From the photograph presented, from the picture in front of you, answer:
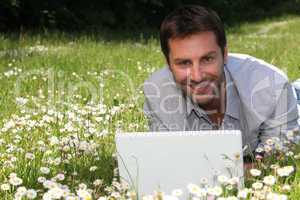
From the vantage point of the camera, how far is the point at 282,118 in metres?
4.14

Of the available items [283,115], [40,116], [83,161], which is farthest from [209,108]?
[40,116]

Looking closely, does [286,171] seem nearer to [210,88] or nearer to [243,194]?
[243,194]

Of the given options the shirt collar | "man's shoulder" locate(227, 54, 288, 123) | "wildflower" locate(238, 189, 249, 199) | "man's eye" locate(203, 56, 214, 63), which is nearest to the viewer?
"wildflower" locate(238, 189, 249, 199)

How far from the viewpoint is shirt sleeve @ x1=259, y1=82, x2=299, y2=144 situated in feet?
13.5

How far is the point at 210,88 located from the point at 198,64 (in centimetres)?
18

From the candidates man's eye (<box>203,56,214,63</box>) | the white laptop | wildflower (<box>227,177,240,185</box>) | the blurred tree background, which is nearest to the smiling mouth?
man's eye (<box>203,56,214,63</box>)

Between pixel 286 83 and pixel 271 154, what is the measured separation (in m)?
0.62

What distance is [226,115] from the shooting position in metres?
4.38

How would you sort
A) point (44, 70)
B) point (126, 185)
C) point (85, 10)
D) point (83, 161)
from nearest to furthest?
point (126, 185) → point (83, 161) → point (44, 70) → point (85, 10)

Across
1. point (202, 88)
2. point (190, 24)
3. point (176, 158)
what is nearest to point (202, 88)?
point (202, 88)

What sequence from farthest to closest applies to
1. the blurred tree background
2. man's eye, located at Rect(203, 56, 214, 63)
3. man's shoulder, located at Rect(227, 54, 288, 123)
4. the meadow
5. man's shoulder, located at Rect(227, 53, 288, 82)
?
the blurred tree background
man's shoulder, located at Rect(227, 53, 288, 82)
man's shoulder, located at Rect(227, 54, 288, 123)
man's eye, located at Rect(203, 56, 214, 63)
the meadow

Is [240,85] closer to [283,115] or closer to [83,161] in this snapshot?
[283,115]

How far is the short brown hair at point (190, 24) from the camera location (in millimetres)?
4051

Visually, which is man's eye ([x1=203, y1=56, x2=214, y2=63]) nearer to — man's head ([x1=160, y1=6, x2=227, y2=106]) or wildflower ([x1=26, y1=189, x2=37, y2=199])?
man's head ([x1=160, y1=6, x2=227, y2=106])
